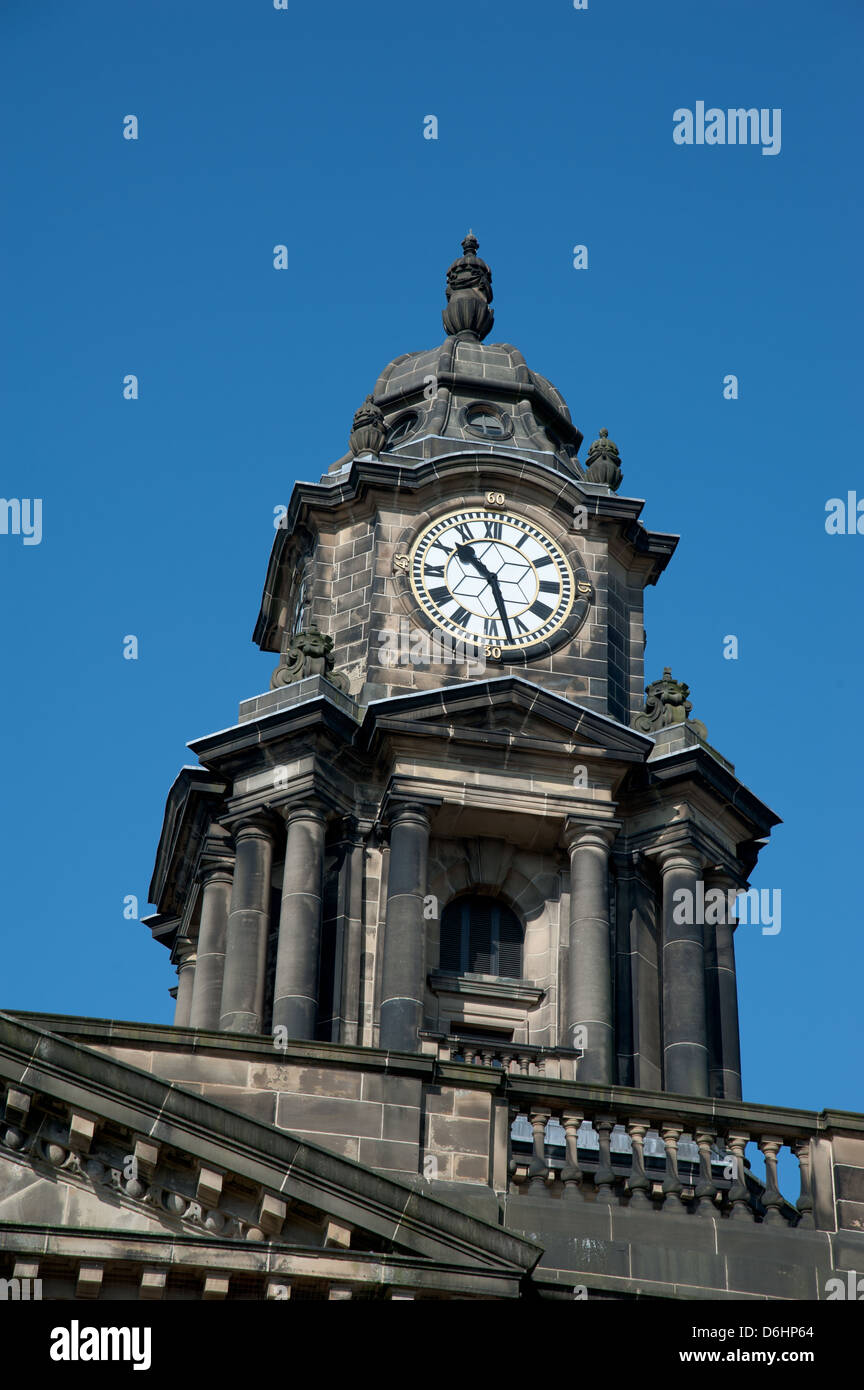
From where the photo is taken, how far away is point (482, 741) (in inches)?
1708

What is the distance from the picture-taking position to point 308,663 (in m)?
44.7

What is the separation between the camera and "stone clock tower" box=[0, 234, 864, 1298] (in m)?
30.3

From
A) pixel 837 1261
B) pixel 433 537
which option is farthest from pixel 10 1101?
pixel 433 537

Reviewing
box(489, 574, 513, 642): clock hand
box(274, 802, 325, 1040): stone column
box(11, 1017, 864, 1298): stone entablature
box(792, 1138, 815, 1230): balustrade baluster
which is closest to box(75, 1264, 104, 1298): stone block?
box(11, 1017, 864, 1298): stone entablature

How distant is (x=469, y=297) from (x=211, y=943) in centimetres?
1311

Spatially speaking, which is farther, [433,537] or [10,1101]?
[433,537]

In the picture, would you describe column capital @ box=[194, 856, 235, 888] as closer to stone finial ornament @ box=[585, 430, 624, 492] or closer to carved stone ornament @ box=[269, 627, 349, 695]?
carved stone ornament @ box=[269, 627, 349, 695]

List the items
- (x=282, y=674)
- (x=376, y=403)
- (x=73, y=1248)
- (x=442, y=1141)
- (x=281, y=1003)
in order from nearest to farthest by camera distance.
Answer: (x=73, y=1248) < (x=442, y=1141) < (x=281, y=1003) < (x=282, y=674) < (x=376, y=403)

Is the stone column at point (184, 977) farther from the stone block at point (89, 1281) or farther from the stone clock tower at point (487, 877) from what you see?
the stone block at point (89, 1281)

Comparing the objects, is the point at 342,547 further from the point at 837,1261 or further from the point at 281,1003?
the point at 837,1261

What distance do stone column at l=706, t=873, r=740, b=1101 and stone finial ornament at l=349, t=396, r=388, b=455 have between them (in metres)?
8.82

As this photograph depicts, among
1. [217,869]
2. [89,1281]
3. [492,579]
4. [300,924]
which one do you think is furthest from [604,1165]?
[492,579]

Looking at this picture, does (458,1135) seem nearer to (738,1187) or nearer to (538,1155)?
(538,1155)

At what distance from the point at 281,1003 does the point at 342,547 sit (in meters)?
8.59
